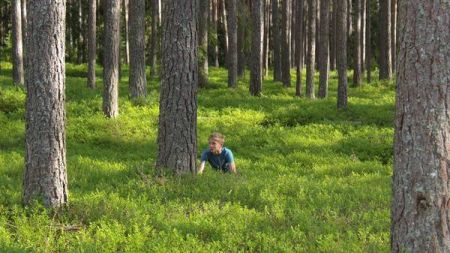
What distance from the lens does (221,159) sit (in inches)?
432

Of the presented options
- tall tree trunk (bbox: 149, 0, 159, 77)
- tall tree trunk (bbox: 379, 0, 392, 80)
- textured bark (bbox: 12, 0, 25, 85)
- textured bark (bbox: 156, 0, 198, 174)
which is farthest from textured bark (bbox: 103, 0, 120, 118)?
tall tree trunk (bbox: 379, 0, 392, 80)

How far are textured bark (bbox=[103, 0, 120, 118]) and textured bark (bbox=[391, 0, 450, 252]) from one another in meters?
13.2

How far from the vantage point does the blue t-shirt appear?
1082cm

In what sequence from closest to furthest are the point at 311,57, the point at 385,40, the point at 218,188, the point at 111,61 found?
the point at 218,188
the point at 111,61
the point at 311,57
the point at 385,40

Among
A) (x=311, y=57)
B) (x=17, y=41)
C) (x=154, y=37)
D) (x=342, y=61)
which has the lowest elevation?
(x=342, y=61)

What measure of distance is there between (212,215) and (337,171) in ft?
17.5

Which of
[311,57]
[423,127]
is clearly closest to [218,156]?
[423,127]

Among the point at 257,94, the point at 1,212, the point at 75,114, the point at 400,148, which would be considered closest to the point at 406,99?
the point at 400,148

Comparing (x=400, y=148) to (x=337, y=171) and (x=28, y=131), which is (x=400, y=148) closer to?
(x=28, y=131)

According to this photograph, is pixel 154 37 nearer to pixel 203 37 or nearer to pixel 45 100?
pixel 203 37

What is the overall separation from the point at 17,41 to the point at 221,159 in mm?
14528

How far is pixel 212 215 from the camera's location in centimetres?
750

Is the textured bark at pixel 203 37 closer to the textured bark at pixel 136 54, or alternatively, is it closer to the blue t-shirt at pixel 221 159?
the textured bark at pixel 136 54

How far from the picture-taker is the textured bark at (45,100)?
279 inches
